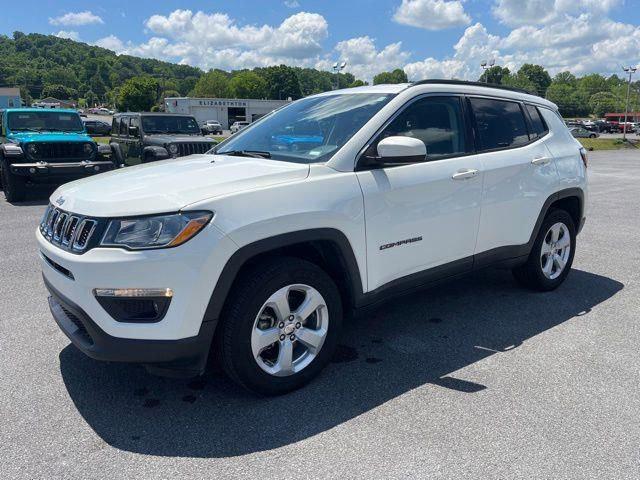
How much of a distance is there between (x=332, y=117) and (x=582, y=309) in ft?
9.19

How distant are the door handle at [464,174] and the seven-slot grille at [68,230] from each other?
8.04 ft

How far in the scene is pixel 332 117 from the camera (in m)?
3.92

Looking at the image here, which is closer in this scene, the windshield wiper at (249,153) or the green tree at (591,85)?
the windshield wiper at (249,153)

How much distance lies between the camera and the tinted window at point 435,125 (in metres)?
3.79

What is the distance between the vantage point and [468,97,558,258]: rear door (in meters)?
4.26

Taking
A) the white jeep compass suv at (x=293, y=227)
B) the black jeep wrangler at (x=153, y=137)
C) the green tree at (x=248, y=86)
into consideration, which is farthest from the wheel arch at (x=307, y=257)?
the green tree at (x=248, y=86)

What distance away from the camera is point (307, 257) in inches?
135

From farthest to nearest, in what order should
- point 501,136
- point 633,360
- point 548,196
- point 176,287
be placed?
1. point 548,196
2. point 501,136
3. point 633,360
4. point 176,287

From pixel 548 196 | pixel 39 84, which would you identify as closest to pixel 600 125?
pixel 548 196

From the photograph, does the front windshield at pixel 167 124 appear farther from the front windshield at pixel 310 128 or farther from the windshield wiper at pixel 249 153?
the windshield wiper at pixel 249 153

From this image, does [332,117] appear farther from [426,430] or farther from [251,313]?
[426,430]

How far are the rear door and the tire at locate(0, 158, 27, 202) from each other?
9428 millimetres

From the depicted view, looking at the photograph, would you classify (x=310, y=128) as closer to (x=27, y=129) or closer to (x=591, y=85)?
(x=27, y=129)

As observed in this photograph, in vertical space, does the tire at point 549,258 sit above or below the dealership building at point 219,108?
below
